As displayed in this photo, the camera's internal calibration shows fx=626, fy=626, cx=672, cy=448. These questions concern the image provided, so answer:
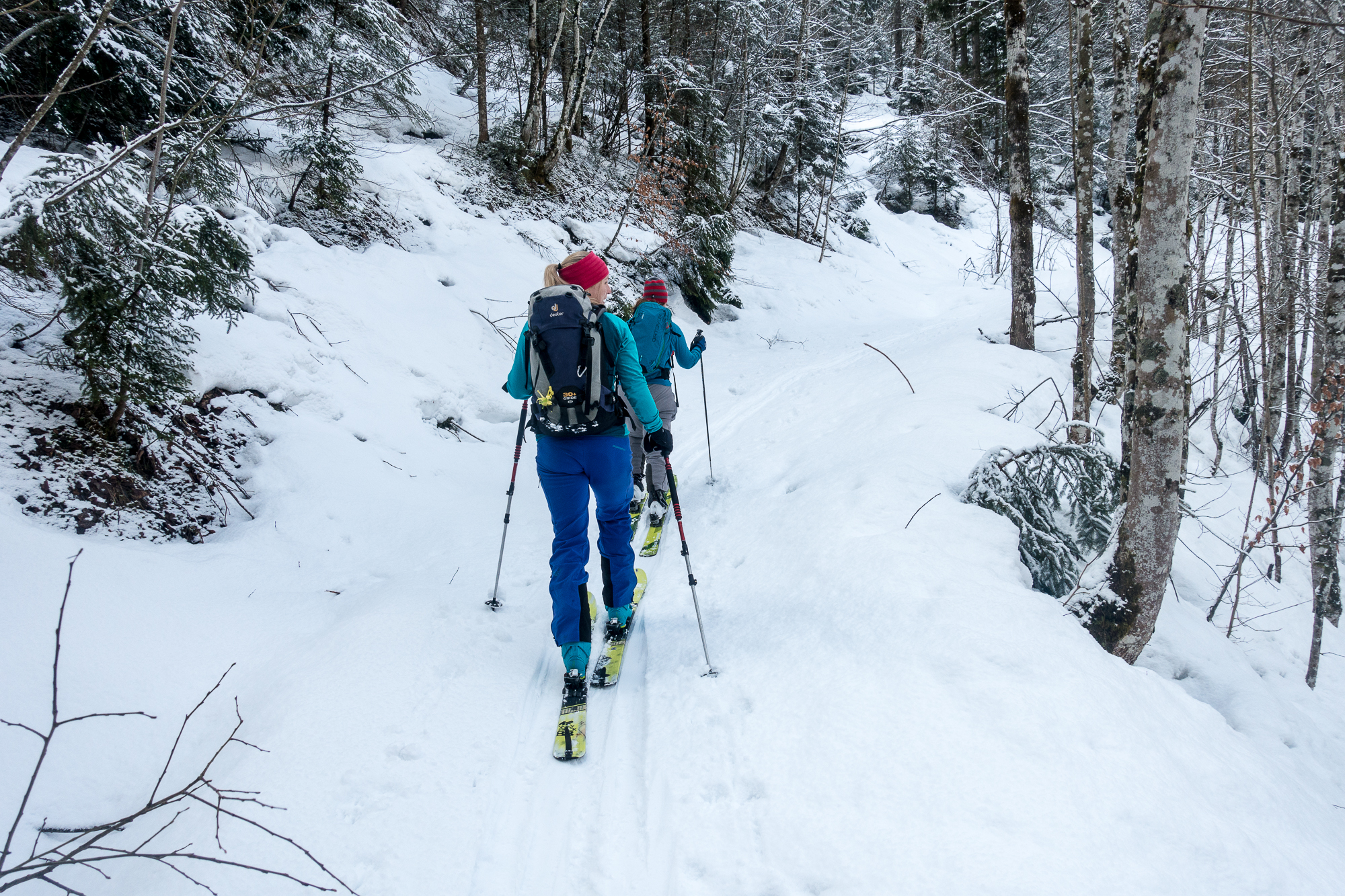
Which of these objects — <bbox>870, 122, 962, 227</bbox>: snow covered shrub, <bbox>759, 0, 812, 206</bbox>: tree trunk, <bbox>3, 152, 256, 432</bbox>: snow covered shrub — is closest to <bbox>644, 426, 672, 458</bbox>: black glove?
<bbox>3, 152, 256, 432</bbox>: snow covered shrub

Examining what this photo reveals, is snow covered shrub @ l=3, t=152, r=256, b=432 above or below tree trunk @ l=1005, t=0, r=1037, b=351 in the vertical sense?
below

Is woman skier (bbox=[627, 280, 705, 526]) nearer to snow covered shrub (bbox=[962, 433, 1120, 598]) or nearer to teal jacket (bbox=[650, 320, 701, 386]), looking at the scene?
teal jacket (bbox=[650, 320, 701, 386])

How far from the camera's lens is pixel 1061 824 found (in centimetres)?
237

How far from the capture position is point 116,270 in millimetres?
3756

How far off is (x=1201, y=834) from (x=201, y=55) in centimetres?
1040

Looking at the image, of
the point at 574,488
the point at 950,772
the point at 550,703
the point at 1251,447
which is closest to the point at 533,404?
the point at 574,488

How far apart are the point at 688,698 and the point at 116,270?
4211 mm

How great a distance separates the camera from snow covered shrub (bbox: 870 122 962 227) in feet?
90.4

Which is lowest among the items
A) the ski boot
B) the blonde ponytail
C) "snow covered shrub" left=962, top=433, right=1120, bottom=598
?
the ski boot

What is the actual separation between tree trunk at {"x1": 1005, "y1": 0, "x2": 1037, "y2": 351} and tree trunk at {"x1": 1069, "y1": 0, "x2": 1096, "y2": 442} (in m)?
0.62

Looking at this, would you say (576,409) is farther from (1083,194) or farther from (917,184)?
(917,184)

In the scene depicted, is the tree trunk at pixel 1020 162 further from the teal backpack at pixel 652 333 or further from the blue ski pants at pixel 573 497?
the blue ski pants at pixel 573 497

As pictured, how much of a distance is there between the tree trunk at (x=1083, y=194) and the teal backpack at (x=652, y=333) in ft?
14.2

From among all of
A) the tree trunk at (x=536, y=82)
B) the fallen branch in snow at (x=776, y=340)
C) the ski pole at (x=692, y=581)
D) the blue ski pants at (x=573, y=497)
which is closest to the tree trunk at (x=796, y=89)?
the tree trunk at (x=536, y=82)
